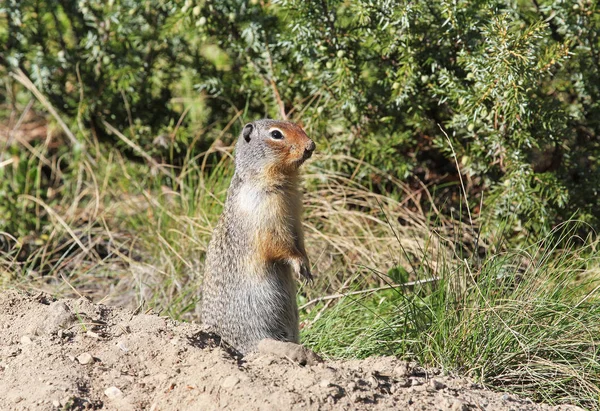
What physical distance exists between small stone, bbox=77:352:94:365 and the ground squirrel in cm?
83

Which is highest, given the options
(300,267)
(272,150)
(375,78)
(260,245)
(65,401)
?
(375,78)

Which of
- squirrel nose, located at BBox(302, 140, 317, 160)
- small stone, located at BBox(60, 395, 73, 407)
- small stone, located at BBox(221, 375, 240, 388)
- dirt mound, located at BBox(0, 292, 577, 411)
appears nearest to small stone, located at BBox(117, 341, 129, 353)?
dirt mound, located at BBox(0, 292, 577, 411)

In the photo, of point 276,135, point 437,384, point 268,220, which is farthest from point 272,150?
point 437,384

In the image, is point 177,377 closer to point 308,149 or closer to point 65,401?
point 65,401

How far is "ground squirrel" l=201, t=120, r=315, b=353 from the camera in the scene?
14.4 ft

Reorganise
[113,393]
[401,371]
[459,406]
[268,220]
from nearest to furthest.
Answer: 1. [459,406]
2. [113,393]
3. [401,371]
4. [268,220]

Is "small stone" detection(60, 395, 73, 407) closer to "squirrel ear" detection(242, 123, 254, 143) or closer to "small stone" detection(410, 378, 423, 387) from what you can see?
"small stone" detection(410, 378, 423, 387)

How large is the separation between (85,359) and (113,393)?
0.28 meters

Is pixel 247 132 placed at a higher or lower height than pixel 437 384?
higher

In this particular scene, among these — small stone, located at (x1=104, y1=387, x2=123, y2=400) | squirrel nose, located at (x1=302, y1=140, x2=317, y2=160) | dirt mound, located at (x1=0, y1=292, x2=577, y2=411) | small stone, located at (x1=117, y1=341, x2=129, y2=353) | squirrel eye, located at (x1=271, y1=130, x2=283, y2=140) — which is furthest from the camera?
squirrel eye, located at (x1=271, y1=130, x2=283, y2=140)

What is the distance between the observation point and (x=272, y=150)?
4.40m

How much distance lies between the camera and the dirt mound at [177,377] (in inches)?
129

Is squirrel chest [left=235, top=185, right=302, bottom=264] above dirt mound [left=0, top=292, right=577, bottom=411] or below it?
above

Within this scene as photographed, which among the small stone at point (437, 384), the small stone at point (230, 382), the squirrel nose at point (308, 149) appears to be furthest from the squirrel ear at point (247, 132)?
the small stone at point (437, 384)
